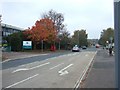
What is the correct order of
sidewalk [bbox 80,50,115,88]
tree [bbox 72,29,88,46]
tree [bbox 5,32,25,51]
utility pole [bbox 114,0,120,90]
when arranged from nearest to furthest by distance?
utility pole [bbox 114,0,120,90] → sidewalk [bbox 80,50,115,88] → tree [bbox 5,32,25,51] → tree [bbox 72,29,88,46]

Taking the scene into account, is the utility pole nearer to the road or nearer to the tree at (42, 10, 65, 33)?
the road

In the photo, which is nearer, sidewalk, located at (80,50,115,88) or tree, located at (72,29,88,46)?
sidewalk, located at (80,50,115,88)

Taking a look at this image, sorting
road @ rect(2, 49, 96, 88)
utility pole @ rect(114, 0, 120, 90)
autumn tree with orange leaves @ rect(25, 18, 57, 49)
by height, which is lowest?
road @ rect(2, 49, 96, 88)

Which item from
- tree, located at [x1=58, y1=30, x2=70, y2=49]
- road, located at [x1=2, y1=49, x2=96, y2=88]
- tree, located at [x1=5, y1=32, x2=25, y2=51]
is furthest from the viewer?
tree, located at [x1=58, y1=30, x2=70, y2=49]

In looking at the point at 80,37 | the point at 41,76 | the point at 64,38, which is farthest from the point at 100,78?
the point at 80,37

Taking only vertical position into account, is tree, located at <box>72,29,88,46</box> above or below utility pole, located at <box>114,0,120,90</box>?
above

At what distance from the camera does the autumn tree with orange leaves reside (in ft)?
246

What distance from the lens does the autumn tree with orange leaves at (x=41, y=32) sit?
246 feet

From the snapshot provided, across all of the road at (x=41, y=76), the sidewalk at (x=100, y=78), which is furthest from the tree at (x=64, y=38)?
the sidewalk at (x=100, y=78)

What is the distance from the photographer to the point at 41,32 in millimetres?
74750

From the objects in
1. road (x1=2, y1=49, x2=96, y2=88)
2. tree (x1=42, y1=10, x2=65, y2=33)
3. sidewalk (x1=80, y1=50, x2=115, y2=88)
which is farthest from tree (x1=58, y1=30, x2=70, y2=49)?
sidewalk (x1=80, y1=50, x2=115, y2=88)

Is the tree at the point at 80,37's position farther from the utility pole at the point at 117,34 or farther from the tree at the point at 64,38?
the utility pole at the point at 117,34

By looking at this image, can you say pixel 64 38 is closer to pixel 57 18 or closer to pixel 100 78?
pixel 57 18

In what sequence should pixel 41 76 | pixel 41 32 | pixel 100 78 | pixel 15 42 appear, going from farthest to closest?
pixel 41 32 → pixel 15 42 → pixel 41 76 → pixel 100 78
